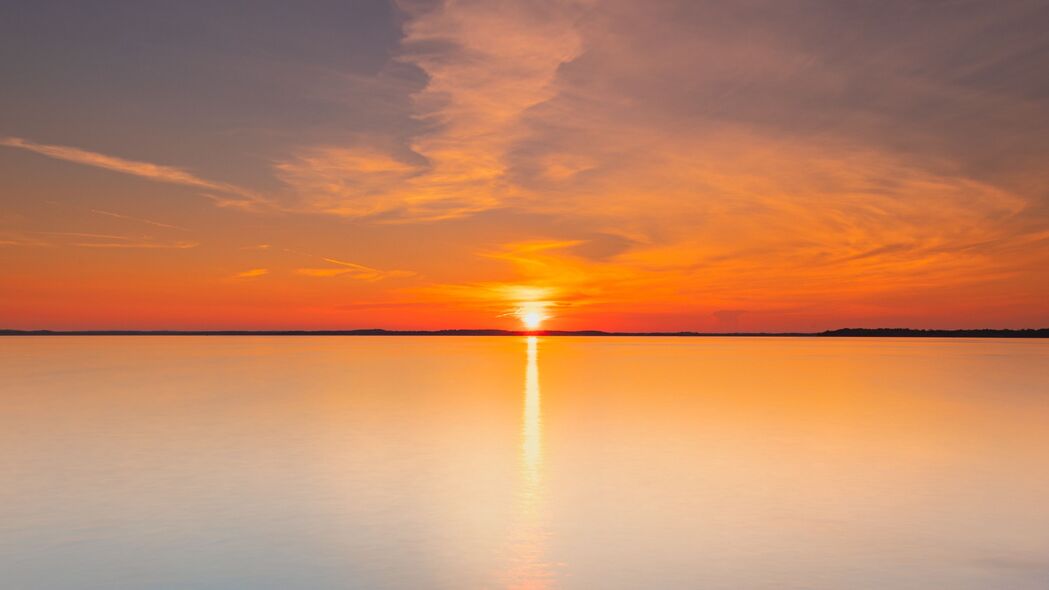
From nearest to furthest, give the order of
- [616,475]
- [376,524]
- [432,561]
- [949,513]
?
[432,561], [376,524], [949,513], [616,475]

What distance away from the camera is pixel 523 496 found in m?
13.6

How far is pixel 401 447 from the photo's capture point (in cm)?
1892

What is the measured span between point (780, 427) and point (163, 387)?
1097 inches

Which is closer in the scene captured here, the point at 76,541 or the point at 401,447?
the point at 76,541

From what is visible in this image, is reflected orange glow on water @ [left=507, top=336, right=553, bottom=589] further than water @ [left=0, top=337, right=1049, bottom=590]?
No

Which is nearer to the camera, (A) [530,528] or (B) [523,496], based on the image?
(A) [530,528]

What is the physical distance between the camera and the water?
9.36 m

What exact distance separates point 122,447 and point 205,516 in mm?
8225

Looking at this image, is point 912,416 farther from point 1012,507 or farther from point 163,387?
point 163,387

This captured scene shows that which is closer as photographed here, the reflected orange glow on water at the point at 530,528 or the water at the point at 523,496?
the reflected orange glow on water at the point at 530,528

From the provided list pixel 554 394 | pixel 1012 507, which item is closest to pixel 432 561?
pixel 1012 507

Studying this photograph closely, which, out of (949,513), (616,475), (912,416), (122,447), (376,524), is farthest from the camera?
(912,416)

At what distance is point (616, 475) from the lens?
50.9 ft

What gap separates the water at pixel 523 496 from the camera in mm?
9359
